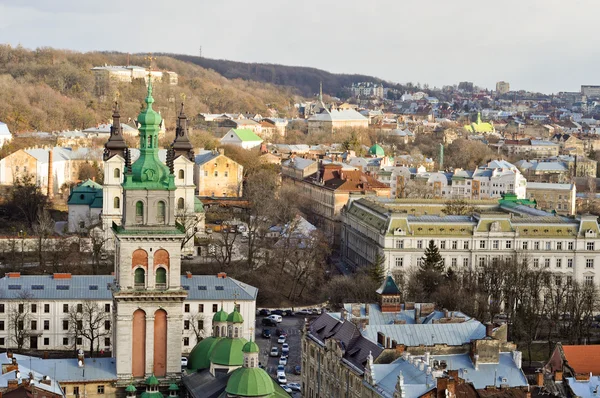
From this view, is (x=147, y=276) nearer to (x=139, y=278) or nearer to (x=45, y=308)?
(x=139, y=278)

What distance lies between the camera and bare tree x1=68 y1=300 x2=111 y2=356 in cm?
7706

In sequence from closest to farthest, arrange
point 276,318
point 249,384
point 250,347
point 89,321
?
point 249,384 < point 250,347 < point 89,321 < point 276,318

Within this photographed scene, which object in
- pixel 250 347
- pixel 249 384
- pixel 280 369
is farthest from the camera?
pixel 280 369

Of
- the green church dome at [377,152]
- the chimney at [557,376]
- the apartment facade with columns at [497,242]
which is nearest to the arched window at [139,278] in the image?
the chimney at [557,376]

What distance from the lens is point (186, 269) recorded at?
93.4 metres

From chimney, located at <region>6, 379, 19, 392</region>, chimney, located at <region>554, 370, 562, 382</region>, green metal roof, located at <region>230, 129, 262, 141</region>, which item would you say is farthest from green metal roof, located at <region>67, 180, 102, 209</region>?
green metal roof, located at <region>230, 129, 262, 141</region>

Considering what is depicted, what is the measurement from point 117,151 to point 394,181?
58.8 metres

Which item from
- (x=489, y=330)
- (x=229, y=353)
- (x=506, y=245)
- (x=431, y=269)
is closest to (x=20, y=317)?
(x=229, y=353)

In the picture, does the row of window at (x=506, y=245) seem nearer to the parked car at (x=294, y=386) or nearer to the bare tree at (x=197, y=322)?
the bare tree at (x=197, y=322)

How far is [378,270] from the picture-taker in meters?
93.5

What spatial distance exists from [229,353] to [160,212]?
6718 millimetres

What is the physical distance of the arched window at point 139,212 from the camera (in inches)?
2265

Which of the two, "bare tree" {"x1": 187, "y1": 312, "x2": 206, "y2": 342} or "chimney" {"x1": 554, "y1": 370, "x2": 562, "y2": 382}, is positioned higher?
"chimney" {"x1": 554, "y1": 370, "x2": 562, "y2": 382}

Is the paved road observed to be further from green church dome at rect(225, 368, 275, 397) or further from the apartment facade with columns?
green church dome at rect(225, 368, 275, 397)
